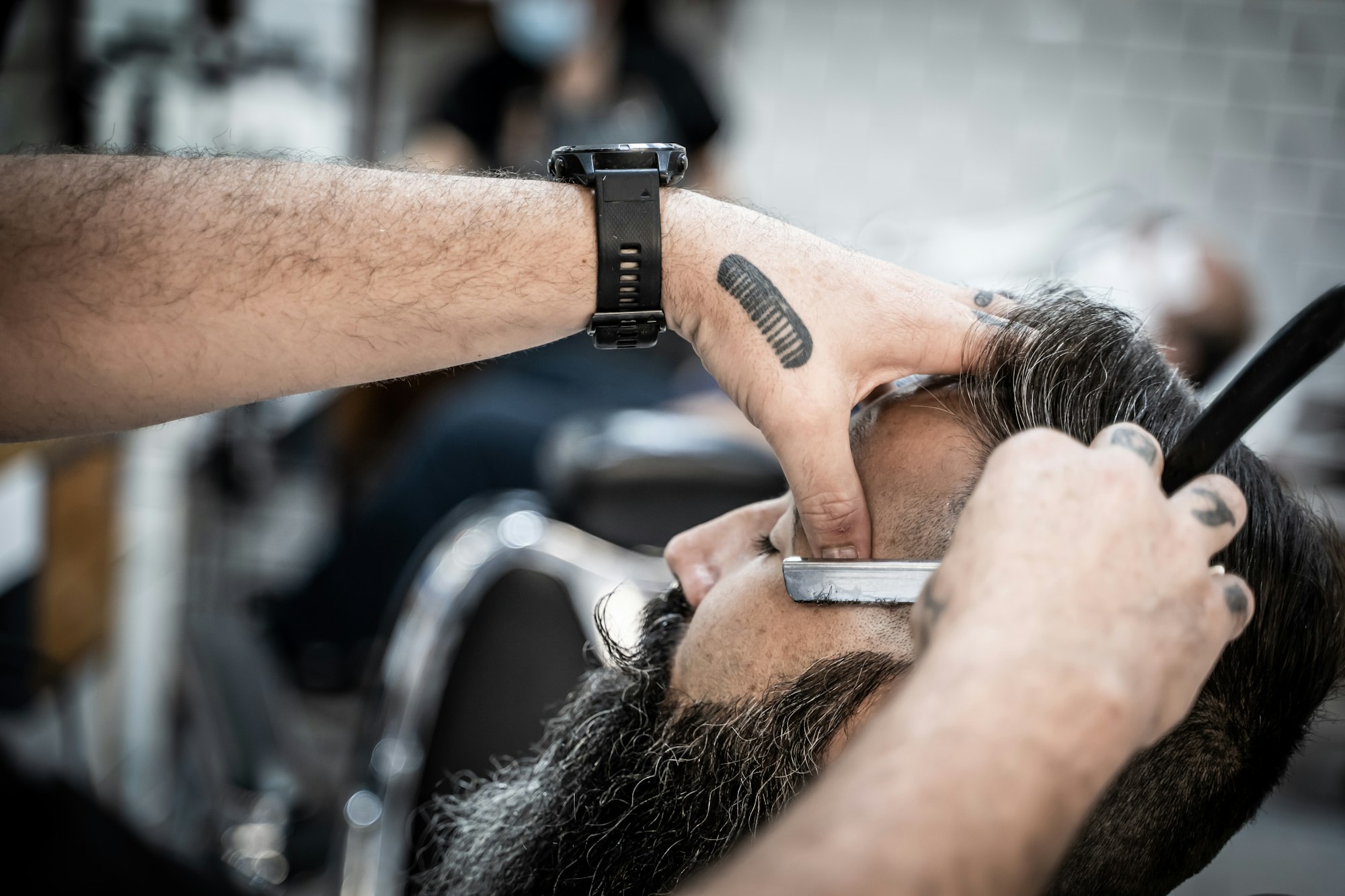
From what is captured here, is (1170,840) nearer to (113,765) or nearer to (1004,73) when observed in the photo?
(113,765)

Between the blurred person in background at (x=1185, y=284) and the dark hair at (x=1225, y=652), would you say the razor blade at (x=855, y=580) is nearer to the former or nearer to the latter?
the dark hair at (x=1225, y=652)

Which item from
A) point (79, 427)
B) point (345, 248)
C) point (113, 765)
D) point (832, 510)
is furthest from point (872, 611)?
point (113, 765)

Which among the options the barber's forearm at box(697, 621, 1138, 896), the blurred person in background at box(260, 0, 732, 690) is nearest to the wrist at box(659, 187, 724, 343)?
the barber's forearm at box(697, 621, 1138, 896)

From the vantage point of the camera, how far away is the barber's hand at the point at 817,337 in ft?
2.86

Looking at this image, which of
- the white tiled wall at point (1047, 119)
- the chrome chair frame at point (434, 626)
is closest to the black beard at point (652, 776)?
the chrome chair frame at point (434, 626)

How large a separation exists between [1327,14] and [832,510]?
12.9 ft

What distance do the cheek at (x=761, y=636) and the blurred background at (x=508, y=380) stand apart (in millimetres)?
429

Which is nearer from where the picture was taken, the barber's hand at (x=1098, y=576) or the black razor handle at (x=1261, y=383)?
the barber's hand at (x=1098, y=576)

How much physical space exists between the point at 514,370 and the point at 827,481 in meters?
2.50

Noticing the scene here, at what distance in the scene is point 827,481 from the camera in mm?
870

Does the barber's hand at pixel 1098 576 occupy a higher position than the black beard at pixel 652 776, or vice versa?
the barber's hand at pixel 1098 576

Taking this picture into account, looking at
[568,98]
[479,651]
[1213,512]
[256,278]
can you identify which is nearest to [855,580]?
[1213,512]

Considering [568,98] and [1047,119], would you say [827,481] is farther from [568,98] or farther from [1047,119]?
[1047,119]

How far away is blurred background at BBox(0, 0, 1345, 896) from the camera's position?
173cm
